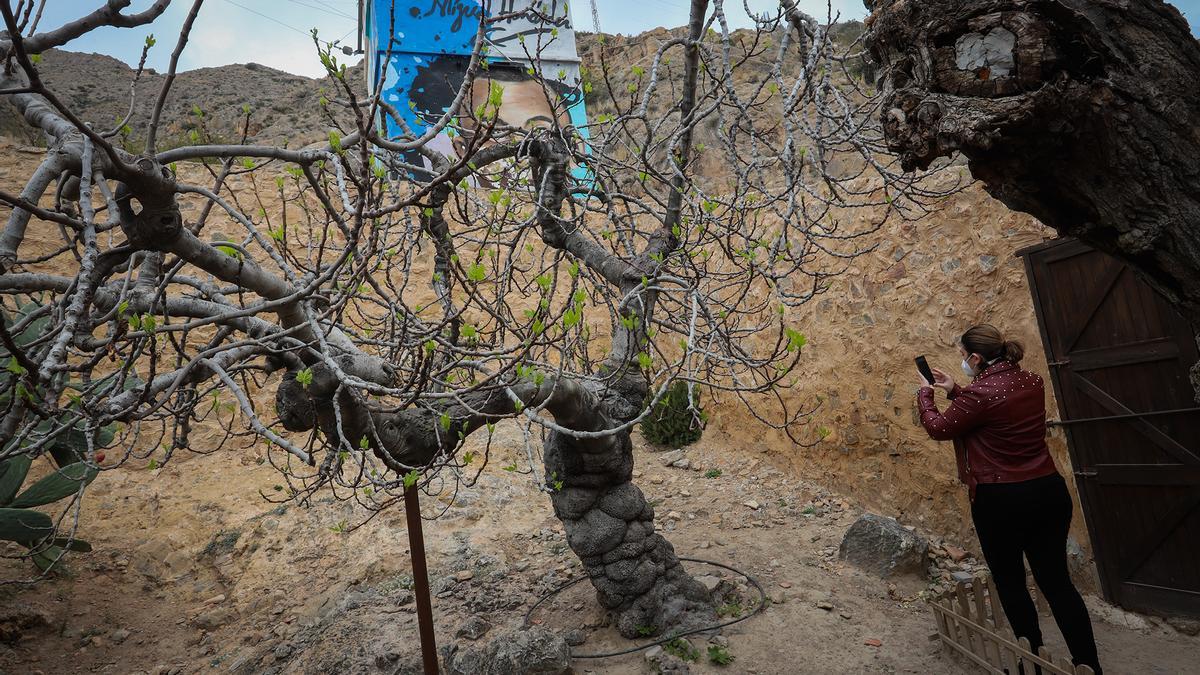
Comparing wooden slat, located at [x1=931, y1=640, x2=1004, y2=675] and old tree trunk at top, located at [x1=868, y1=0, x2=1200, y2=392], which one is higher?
old tree trunk at top, located at [x1=868, y1=0, x2=1200, y2=392]

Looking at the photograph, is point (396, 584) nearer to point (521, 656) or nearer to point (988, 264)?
point (521, 656)

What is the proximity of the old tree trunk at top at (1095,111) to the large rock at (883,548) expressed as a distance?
3095 mm

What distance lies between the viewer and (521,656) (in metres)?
3.46

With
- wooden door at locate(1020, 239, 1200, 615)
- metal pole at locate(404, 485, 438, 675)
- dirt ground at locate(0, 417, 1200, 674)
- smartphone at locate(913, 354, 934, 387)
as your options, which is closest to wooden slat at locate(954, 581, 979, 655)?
dirt ground at locate(0, 417, 1200, 674)

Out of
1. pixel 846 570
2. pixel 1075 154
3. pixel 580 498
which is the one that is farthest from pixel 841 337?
pixel 1075 154

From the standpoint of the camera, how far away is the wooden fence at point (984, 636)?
9.52ft

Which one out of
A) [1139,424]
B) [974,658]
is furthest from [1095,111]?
[1139,424]

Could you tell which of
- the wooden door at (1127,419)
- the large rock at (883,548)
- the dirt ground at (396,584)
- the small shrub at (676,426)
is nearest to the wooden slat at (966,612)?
the dirt ground at (396,584)

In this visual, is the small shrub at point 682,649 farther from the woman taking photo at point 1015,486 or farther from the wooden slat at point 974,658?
the woman taking photo at point 1015,486

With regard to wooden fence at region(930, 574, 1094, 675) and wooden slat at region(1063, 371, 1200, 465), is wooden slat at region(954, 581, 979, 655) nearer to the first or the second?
wooden fence at region(930, 574, 1094, 675)

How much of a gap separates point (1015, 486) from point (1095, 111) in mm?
1842

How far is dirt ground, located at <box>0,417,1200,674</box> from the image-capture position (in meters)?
3.84

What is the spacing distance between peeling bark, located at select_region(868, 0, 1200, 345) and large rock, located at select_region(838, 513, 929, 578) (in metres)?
3.09

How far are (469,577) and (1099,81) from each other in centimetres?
483
